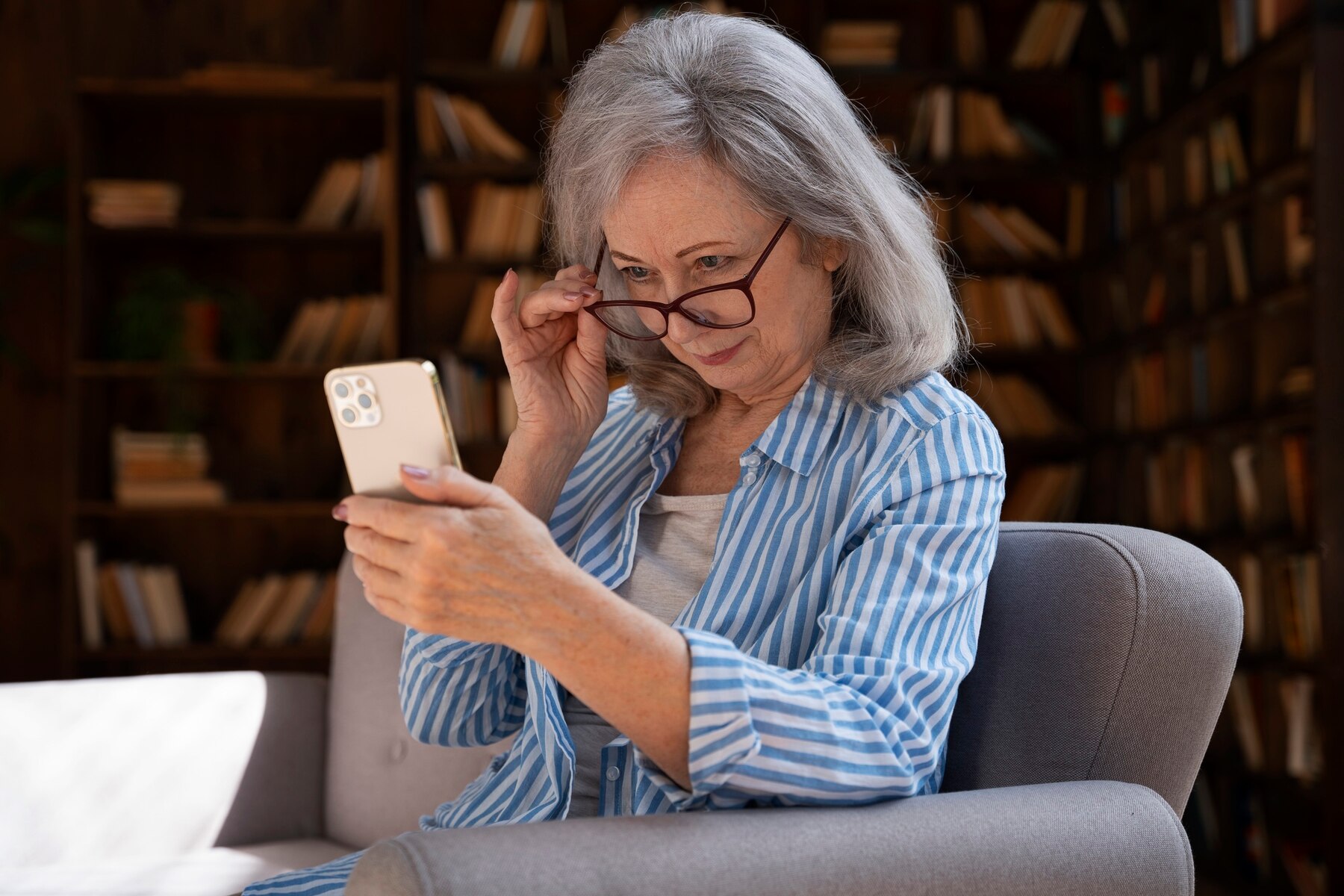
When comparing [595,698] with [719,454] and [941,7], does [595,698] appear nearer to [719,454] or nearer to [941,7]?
[719,454]

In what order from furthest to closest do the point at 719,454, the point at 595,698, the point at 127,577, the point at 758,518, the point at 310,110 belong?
the point at 310,110
the point at 127,577
the point at 719,454
the point at 758,518
the point at 595,698

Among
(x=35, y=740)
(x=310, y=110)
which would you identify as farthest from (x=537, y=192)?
(x=35, y=740)

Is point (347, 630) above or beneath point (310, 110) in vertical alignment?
beneath

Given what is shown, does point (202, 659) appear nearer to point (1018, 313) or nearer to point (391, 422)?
point (1018, 313)

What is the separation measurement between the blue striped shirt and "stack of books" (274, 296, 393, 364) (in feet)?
9.69

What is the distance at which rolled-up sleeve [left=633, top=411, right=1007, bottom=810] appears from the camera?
3.05 ft

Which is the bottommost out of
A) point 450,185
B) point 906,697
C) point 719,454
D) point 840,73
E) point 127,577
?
point 127,577

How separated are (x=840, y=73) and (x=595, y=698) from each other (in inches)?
149

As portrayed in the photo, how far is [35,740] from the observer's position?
5.12 ft

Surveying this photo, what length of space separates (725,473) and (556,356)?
0.23 meters

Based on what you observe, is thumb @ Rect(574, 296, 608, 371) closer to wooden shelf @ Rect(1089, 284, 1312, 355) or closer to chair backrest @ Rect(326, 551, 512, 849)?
chair backrest @ Rect(326, 551, 512, 849)

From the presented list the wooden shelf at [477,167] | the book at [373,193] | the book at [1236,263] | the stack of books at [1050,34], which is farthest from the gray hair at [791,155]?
the stack of books at [1050,34]

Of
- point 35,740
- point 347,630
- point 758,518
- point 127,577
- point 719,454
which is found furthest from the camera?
point 127,577

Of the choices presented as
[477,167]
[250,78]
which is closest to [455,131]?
[477,167]
